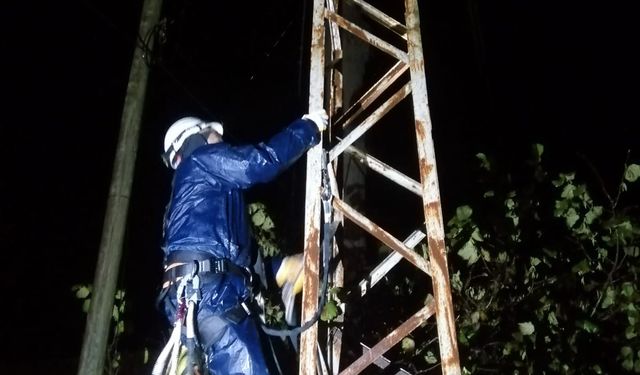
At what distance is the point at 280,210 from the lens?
7.73 metres

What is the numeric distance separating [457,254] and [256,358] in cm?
182

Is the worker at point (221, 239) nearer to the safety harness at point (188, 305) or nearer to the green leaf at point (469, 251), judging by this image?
the safety harness at point (188, 305)

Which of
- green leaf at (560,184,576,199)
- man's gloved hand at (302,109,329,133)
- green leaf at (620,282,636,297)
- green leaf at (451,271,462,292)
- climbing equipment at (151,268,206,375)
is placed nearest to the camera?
climbing equipment at (151,268,206,375)

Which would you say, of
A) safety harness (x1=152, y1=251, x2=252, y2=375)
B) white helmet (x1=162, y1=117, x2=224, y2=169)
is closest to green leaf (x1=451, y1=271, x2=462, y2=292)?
safety harness (x1=152, y1=251, x2=252, y2=375)

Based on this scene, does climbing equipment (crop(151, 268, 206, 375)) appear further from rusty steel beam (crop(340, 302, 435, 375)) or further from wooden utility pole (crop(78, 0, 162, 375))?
rusty steel beam (crop(340, 302, 435, 375))

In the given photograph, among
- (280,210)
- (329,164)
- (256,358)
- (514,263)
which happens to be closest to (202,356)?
(256,358)

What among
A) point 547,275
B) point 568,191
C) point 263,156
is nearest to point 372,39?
point 263,156

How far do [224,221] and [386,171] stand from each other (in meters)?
1.08

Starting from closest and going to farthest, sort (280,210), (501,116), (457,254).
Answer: (457,254) < (501,116) < (280,210)

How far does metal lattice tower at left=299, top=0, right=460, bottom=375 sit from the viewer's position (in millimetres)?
3299

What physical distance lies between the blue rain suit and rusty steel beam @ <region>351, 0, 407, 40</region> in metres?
0.91

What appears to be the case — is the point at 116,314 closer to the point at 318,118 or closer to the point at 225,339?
the point at 225,339

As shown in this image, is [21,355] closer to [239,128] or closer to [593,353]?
[239,128]

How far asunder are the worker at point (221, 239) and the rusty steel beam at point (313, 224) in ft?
0.38
